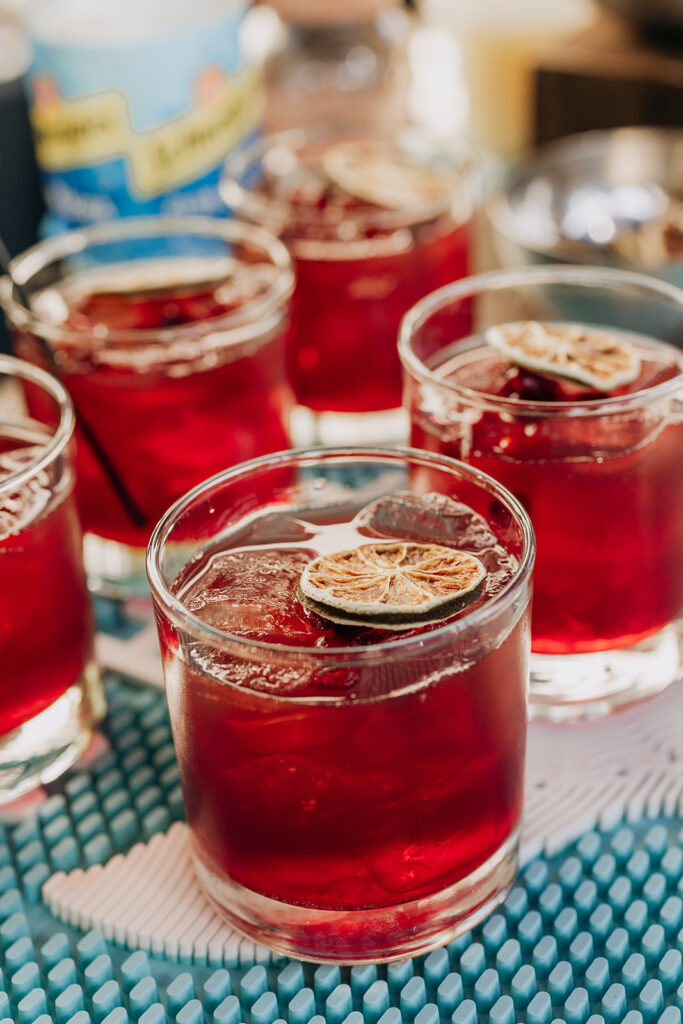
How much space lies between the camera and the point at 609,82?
6.58ft

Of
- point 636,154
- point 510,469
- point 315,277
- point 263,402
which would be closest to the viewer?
point 510,469

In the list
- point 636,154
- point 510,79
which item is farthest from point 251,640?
point 510,79

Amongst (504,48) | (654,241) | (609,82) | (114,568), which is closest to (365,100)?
(504,48)

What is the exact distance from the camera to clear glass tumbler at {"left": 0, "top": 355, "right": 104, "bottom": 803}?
100 centimetres

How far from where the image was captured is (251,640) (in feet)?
2.70

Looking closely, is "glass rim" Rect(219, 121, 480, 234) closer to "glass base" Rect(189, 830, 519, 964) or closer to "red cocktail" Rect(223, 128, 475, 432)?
"red cocktail" Rect(223, 128, 475, 432)

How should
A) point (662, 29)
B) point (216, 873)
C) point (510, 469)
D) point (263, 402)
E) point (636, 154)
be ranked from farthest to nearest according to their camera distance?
1. point (662, 29)
2. point (636, 154)
3. point (263, 402)
4. point (510, 469)
5. point (216, 873)

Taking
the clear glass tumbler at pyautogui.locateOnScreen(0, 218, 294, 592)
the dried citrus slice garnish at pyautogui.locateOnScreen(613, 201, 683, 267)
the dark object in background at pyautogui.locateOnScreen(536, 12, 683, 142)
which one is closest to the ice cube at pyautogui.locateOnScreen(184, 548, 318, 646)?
the clear glass tumbler at pyautogui.locateOnScreen(0, 218, 294, 592)

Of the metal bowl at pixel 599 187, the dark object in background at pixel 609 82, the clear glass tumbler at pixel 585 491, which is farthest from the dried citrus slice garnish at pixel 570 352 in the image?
the dark object in background at pixel 609 82

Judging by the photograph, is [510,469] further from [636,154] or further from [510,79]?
[510,79]

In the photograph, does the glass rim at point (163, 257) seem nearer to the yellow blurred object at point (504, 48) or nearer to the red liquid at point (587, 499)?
the red liquid at point (587, 499)

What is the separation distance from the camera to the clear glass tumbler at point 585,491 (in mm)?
1029

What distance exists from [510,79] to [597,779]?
137cm

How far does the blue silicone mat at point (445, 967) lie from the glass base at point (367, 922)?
0.04 feet
